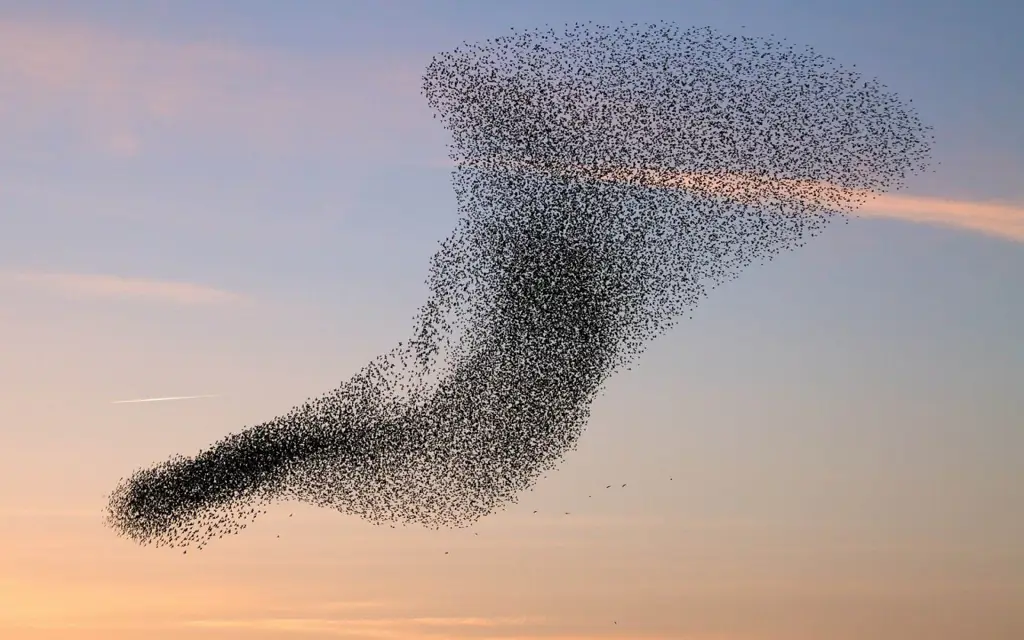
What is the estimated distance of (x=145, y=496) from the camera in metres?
36.4

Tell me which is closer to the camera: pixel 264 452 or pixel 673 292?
pixel 673 292

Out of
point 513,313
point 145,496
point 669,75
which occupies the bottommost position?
point 145,496

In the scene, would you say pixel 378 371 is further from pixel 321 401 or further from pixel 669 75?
pixel 669 75

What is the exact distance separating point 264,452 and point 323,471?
7.16ft

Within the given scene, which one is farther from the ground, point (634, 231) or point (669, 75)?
point (669, 75)

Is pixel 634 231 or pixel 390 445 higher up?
pixel 634 231

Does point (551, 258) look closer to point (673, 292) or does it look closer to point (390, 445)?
point (673, 292)

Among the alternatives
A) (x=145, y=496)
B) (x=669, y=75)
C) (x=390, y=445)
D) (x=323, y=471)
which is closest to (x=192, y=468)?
(x=145, y=496)

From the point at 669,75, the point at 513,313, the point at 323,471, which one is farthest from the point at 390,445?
the point at 669,75

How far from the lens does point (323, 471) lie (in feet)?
122

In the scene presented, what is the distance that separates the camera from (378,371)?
36312 millimetres

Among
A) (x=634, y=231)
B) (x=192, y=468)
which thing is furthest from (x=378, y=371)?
(x=634, y=231)

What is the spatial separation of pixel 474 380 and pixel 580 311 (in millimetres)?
4106

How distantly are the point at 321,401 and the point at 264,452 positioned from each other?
2604 mm
